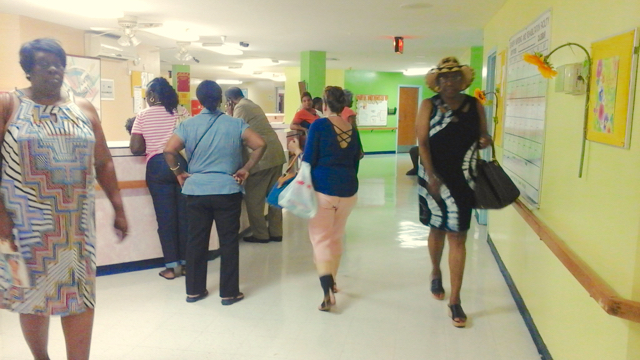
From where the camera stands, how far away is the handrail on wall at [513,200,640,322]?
1536 mm

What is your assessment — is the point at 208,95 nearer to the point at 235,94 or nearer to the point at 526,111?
the point at 235,94

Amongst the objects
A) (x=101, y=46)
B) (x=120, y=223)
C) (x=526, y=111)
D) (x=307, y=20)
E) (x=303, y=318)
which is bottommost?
(x=303, y=318)

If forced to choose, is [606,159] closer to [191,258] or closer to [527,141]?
[527,141]

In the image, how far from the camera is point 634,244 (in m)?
1.57

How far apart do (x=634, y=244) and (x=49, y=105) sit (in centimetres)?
204

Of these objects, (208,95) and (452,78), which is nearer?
(452,78)

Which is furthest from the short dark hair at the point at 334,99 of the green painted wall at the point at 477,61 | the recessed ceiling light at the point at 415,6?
the green painted wall at the point at 477,61

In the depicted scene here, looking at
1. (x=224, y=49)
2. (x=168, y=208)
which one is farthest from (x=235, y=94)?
(x=224, y=49)

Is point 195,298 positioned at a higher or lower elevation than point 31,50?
lower

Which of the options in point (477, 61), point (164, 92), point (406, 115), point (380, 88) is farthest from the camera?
point (406, 115)

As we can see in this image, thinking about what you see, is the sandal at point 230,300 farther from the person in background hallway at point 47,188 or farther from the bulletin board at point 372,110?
the bulletin board at point 372,110

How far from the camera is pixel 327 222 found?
3.19 meters

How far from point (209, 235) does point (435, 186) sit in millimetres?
1483

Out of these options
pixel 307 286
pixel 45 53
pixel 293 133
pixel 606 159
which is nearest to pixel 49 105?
pixel 45 53
